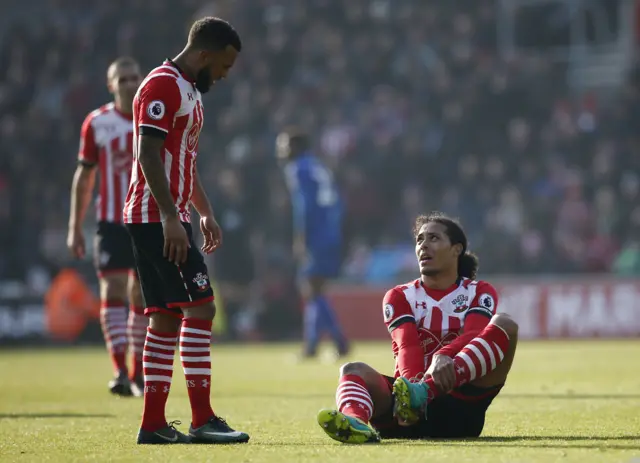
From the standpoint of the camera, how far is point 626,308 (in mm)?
18141

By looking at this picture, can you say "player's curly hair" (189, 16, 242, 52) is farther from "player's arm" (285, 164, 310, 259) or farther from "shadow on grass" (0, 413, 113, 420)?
"player's arm" (285, 164, 310, 259)

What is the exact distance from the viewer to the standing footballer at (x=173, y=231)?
5992 mm

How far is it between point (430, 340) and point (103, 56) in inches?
717

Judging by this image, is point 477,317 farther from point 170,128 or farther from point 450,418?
point 170,128

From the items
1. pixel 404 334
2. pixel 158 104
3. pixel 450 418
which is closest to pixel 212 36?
pixel 158 104

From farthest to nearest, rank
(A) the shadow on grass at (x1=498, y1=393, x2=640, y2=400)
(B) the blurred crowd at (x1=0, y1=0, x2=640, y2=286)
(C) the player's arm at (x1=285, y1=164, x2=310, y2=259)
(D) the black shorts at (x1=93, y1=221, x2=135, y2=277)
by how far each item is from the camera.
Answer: (B) the blurred crowd at (x1=0, y1=0, x2=640, y2=286) → (C) the player's arm at (x1=285, y1=164, x2=310, y2=259) → (D) the black shorts at (x1=93, y1=221, x2=135, y2=277) → (A) the shadow on grass at (x1=498, y1=393, x2=640, y2=400)

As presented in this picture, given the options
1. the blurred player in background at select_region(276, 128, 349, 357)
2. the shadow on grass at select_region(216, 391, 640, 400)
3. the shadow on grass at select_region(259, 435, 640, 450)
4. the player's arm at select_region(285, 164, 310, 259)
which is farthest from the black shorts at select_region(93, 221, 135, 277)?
the player's arm at select_region(285, 164, 310, 259)

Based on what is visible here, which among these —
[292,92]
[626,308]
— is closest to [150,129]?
[626,308]

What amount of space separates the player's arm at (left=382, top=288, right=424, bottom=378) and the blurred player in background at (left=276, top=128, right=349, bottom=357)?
872 centimetres

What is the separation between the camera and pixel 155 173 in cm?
597

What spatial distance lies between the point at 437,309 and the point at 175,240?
130 cm

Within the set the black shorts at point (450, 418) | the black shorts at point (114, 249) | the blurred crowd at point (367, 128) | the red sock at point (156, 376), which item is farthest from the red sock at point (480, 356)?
the blurred crowd at point (367, 128)

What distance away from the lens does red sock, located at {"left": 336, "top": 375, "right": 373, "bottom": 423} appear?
574cm

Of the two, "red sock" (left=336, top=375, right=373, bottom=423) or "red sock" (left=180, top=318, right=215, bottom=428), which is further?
"red sock" (left=180, top=318, right=215, bottom=428)
